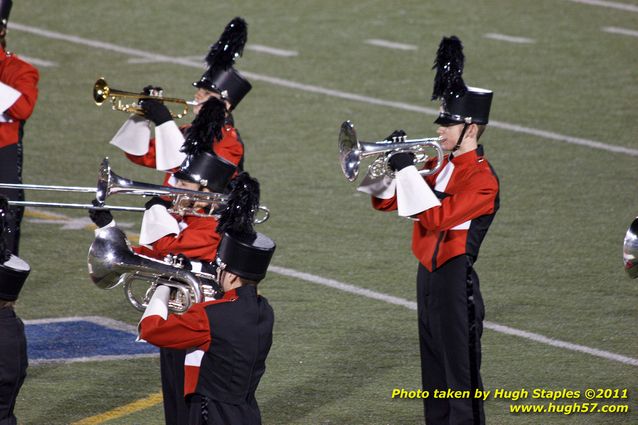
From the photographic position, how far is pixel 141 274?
5.53m

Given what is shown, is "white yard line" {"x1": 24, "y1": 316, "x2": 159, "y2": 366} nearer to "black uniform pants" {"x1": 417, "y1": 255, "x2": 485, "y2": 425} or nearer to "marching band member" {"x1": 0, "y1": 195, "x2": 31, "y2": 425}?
"marching band member" {"x1": 0, "y1": 195, "x2": 31, "y2": 425}

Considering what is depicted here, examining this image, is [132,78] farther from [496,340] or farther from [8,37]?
[496,340]

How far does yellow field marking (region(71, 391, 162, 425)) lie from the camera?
670 cm

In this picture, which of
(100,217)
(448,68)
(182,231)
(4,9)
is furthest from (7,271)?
(4,9)

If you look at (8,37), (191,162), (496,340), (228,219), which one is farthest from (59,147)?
(228,219)

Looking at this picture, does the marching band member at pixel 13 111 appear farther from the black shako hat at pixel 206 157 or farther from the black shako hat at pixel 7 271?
the black shako hat at pixel 7 271

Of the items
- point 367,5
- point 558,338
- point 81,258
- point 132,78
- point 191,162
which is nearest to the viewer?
point 191,162

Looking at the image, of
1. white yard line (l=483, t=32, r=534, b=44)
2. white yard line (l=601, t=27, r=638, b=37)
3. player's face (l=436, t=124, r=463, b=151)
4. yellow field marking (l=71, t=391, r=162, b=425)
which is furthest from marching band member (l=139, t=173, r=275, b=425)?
white yard line (l=601, t=27, r=638, b=37)

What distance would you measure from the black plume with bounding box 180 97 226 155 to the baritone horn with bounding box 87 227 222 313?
61cm

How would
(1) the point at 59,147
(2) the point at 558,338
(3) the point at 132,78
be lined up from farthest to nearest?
(3) the point at 132,78 → (1) the point at 59,147 → (2) the point at 558,338

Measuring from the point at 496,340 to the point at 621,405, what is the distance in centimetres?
109

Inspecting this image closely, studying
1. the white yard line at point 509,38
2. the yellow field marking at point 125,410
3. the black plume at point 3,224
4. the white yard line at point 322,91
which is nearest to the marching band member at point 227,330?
the black plume at point 3,224

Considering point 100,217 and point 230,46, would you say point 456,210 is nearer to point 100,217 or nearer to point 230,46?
point 100,217

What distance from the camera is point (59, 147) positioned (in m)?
11.6
